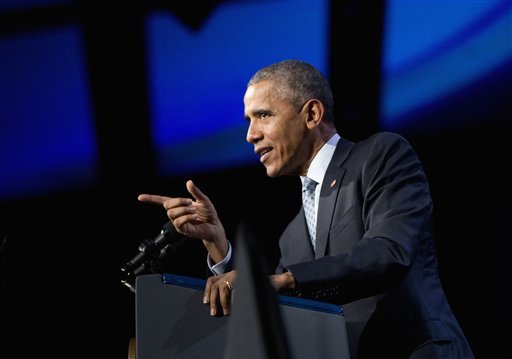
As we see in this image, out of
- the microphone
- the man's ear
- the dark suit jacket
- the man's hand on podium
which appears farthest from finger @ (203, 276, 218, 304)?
the man's ear

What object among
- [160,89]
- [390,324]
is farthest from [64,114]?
[390,324]

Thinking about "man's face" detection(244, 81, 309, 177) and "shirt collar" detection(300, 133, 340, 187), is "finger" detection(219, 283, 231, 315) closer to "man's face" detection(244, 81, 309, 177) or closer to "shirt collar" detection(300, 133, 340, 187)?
"shirt collar" detection(300, 133, 340, 187)

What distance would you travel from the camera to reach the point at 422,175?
201cm

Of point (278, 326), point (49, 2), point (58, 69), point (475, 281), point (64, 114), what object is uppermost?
point (49, 2)

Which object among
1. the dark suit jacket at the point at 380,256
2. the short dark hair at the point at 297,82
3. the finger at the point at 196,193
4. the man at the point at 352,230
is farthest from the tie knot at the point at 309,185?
the finger at the point at 196,193

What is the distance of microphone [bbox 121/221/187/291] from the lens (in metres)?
1.72

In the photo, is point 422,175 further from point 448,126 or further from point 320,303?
point 448,126

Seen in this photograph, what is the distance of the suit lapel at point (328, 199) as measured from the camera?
204 cm

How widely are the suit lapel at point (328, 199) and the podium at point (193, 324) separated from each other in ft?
1.98

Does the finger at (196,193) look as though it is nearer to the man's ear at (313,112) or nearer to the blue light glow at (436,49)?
the man's ear at (313,112)

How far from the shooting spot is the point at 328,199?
207 centimetres

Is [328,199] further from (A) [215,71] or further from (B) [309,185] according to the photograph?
(A) [215,71]

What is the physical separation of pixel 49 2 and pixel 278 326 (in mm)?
2901

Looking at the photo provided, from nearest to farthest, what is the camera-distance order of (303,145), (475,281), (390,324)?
(390,324) → (303,145) → (475,281)
